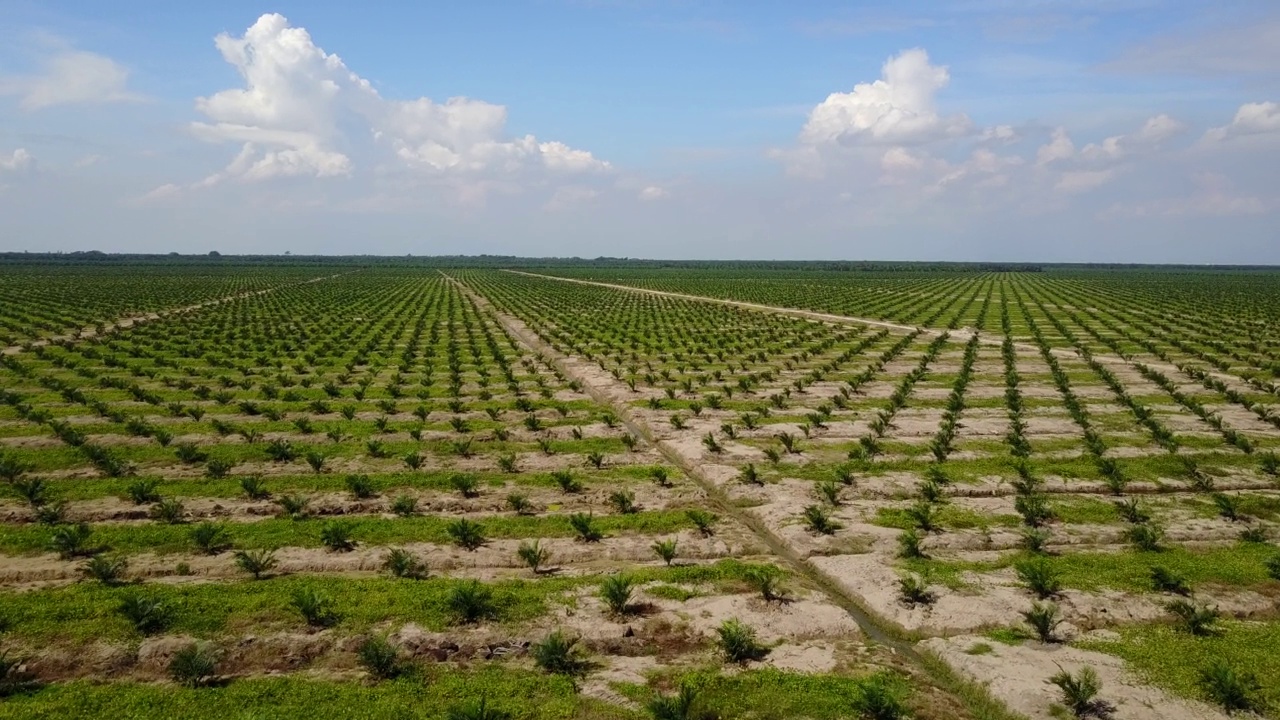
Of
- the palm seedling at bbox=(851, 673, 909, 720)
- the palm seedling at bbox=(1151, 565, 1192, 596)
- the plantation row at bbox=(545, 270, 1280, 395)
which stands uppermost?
the plantation row at bbox=(545, 270, 1280, 395)

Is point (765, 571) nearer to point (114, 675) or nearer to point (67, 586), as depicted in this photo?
point (114, 675)

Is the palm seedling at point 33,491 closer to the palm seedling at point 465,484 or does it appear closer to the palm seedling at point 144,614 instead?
the palm seedling at point 144,614


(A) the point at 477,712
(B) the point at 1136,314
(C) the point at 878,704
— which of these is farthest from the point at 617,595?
(B) the point at 1136,314

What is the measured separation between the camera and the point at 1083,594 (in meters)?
11.6

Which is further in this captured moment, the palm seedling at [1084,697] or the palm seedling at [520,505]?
the palm seedling at [520,505]

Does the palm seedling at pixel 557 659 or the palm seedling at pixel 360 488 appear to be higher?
the palm seedling at pixel 360 488

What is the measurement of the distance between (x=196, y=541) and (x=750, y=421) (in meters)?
14.6

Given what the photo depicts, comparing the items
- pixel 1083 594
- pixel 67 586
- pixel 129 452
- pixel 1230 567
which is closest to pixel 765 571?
pixel 1083 594

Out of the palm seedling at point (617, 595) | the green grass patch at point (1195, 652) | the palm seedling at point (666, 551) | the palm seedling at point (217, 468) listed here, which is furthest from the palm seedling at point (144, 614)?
the green grass patch at point (1195, 652)

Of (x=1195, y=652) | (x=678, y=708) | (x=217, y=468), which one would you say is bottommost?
(x=1195, y=652)

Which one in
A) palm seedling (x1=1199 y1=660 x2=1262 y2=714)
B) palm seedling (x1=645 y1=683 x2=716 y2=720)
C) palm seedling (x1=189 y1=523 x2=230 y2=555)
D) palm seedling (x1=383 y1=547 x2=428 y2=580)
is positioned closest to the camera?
palm seedling (x1=645 y1=683 x2=716 y2=720)

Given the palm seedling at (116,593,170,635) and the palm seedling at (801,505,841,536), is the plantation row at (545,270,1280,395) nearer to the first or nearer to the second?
the palm seedling at (801,505,841,536)

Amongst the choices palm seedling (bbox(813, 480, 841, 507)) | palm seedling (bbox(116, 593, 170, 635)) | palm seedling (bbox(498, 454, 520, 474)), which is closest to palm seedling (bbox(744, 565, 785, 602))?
palm seedling (bbox(813, 480, 841, 507))

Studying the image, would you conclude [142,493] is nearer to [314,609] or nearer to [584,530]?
[314,609]
